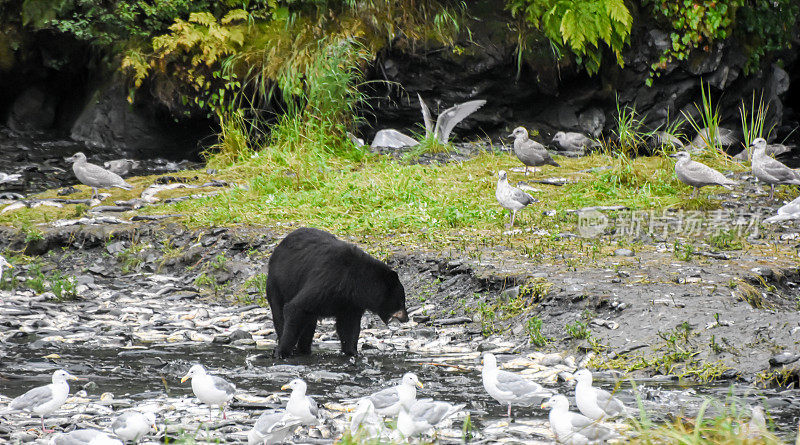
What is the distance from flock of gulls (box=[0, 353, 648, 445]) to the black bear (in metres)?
1.12

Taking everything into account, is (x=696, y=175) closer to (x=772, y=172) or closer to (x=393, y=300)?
(x=772, y=172)

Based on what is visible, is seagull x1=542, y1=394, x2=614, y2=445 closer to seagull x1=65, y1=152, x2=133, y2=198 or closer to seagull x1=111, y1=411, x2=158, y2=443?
seagull x1=111, y1=411, x2=158, y2=443

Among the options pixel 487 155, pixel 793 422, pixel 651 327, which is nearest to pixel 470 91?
pixel 487 155

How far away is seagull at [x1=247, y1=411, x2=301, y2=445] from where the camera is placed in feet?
13.4

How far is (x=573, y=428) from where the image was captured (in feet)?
13.6

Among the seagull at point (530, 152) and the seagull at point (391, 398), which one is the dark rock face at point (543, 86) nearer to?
the seagull at point (530, 152)

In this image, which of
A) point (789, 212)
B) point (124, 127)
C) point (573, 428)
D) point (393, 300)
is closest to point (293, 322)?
point (393, 300)

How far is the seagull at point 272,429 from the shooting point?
4.07m

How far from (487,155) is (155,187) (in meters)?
5.00

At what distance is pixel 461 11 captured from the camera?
15555 mm

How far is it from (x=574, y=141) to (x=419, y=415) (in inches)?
422

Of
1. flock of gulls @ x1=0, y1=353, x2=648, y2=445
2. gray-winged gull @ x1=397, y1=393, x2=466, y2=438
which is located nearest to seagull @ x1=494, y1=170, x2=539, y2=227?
flock of gulls @ x1=0, y1=353, x2=648, y2=445

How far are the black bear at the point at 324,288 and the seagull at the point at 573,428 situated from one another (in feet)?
6.86

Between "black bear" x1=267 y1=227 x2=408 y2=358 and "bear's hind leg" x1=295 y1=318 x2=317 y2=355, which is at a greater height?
"black bear" x1=267 y1=227 x2=408 y2=358
